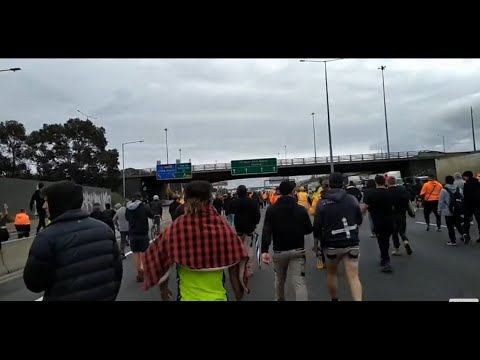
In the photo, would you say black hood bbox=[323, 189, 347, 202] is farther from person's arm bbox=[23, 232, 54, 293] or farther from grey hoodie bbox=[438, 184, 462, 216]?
grey hoodie bbox=[438, 184, 462, 216]

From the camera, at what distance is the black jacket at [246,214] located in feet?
31.6

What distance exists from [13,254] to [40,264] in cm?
1094

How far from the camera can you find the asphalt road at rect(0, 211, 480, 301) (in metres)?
7.05

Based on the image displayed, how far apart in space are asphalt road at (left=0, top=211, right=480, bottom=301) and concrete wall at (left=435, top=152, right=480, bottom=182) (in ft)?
79.8

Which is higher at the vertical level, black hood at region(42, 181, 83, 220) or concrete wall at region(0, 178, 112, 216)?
concrete wall at region(0, 178, 112, 216)

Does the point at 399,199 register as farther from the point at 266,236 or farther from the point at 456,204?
the point at 266,236

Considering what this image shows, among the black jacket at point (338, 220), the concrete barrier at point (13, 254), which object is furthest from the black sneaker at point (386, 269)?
the concrete barrier at point (13, 254)

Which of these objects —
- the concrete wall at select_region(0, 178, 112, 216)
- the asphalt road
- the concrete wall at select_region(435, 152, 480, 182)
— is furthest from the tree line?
the asphalt road

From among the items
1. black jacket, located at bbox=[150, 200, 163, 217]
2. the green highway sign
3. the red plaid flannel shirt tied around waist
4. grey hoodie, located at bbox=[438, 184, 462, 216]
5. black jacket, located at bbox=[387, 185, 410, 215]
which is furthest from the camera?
the green highway sign

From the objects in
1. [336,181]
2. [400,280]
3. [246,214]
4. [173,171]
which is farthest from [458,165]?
[336,181]

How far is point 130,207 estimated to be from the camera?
952 cm

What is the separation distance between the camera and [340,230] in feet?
18.9

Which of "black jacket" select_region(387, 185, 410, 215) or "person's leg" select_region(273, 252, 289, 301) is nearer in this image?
"person's leg" select_region(273, 252, 289, 301)
